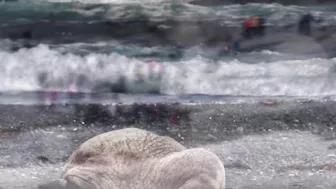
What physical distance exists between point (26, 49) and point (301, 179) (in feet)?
12.8

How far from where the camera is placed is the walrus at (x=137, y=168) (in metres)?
3.39

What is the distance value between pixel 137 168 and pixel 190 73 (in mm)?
3889

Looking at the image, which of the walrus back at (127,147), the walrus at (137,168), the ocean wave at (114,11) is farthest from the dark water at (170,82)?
the walrus at (137,168)

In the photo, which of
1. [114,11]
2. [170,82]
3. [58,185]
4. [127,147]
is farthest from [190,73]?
[58,185]

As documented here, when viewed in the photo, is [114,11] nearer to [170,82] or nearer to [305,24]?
[170,82]

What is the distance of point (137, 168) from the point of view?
349cm

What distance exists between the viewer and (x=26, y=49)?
7.67 metres

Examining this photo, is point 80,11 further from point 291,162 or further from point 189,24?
point 291,162

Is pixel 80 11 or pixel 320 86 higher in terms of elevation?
pixel 80 11

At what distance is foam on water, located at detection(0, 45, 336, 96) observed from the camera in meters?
6.98

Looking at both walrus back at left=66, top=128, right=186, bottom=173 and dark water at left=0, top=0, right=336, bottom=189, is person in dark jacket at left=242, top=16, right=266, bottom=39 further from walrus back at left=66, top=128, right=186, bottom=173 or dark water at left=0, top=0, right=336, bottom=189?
walrus back at left=66, top=128, right=186, bottom=173

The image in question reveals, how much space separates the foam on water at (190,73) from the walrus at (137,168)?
10.2 feet

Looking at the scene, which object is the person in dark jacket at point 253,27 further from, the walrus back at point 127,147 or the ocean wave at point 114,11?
the walrus back at point 127,147

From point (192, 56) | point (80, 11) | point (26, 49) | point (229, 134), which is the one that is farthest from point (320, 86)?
point (26, 49)
